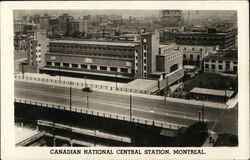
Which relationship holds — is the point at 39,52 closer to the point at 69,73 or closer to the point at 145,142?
the point at 69,73

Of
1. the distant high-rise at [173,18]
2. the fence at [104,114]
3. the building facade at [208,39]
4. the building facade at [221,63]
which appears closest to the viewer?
the fence at [104,114]

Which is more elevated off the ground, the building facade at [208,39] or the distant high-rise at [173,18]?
the distant high-rise at [173,18]

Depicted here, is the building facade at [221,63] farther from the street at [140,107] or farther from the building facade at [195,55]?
the street at [140,107]

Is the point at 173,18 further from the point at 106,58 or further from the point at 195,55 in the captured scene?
the point at 106,58

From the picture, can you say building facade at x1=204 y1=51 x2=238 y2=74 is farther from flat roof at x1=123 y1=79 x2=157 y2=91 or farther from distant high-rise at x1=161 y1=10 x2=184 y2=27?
flat roof at x1=123 y1=79 x2=157 y2=91

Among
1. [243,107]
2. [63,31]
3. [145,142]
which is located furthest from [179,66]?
[63,31]

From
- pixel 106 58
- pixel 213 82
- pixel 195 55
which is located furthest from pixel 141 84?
pixel 195 55

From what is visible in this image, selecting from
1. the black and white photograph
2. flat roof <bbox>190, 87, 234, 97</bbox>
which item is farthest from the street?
flat roof <bbox>190, 87, 234, 97</bbox>

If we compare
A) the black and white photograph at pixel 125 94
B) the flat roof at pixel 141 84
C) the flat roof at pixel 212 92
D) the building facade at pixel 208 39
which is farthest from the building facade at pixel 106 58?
the building facade at pixel 208 39
